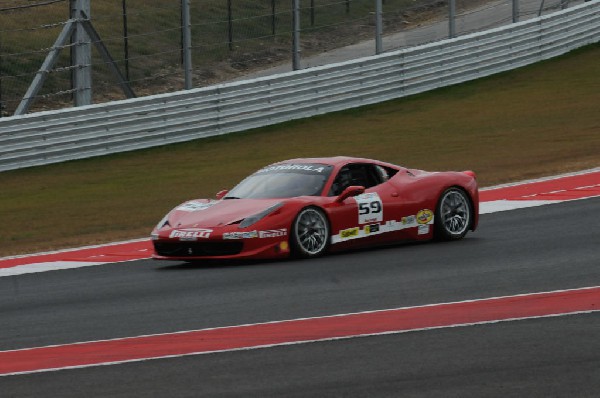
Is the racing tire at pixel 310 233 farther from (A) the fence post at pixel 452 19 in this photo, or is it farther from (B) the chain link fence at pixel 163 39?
(A) the fence post at pixel 452 19

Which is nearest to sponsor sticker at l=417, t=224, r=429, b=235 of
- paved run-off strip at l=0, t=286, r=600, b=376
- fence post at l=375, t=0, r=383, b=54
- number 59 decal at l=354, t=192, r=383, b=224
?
number 59 decal at l=354, t=192, r=383, b=224

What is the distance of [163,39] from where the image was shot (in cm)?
2558

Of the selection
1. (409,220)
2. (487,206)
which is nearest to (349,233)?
(409,220)

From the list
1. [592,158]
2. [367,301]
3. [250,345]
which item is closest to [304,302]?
[367,301]

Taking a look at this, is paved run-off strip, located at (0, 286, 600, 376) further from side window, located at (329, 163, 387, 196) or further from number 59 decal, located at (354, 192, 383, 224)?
side window, located at (329, 163, 387, 196)

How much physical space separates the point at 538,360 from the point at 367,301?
117 inches

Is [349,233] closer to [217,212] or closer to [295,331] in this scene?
[217,212]

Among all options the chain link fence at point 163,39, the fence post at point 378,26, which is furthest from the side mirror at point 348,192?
the fence post at point 378,26

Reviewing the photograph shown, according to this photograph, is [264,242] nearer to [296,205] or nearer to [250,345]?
[296,205]

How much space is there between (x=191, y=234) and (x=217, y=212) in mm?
517

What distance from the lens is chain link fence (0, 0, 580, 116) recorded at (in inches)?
957

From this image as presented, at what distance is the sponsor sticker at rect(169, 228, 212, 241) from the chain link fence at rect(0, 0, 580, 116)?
9738 mm

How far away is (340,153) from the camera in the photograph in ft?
80.9

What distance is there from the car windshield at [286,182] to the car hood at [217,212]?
9.0 inches
